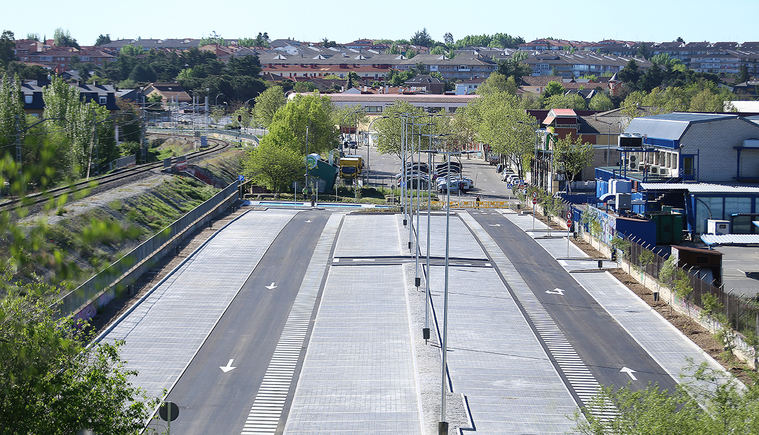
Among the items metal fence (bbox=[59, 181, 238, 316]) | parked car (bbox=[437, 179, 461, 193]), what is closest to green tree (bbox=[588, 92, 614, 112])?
parked car (bbox=[437, 179, 461, 193])

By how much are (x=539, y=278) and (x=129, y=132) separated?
64.4 m

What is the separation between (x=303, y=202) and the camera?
75312 mm

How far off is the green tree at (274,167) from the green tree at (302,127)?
5.16 metres

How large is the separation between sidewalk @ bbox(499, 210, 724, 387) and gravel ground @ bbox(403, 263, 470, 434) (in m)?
6.96

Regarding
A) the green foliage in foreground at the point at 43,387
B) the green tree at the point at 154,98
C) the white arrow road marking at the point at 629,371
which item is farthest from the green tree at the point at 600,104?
the green foliage in foreground at the point at 43,387

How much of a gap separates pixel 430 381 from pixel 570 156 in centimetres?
5544

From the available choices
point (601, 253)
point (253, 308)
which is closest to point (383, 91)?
point (601, 253)

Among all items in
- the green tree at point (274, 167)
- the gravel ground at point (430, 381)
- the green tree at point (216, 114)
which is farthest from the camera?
the green tree at point (216, 114)

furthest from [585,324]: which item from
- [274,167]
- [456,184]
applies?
[274,167]

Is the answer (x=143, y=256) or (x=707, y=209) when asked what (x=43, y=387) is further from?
(x=707, y=209)

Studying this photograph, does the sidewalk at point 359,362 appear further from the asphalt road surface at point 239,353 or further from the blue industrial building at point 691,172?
the blue industrial building at point 691,172

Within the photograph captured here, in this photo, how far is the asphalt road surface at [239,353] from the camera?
89.6 ft

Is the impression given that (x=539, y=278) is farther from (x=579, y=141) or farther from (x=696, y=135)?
(x=579, y=141)

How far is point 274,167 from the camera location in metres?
79.4
